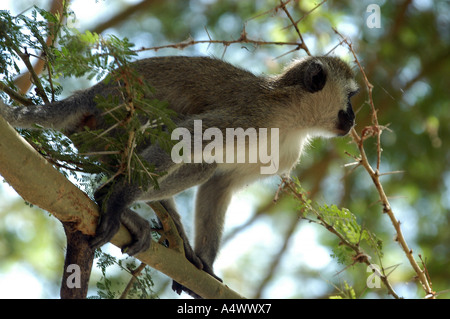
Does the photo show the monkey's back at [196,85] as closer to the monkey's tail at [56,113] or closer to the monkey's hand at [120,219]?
the monkey's tail at [56,113]

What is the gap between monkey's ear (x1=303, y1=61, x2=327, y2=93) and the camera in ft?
15.0

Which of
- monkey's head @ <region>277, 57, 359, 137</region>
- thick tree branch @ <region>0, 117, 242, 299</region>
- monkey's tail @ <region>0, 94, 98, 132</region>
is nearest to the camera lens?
thick tree branch @ <region>0, 117, 242, 299</region>

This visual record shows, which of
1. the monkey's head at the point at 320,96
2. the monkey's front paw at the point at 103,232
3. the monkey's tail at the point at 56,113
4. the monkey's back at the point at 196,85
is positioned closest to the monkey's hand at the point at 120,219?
the monkey's front paw at the point at 103,232

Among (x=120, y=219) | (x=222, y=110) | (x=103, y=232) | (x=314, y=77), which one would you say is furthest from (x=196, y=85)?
(x=103, y=232)

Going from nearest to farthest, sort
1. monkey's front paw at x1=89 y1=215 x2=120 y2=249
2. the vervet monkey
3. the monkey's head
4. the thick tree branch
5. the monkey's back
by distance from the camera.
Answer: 1. the thick tree branch
2. monkey's front paw at x1=89 y1=215 x2=120 y2=249
3. the vervet monkey
4. the monkey's back
5. the monkey's head

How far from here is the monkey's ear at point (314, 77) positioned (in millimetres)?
4570

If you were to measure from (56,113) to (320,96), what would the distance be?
6.89 ft

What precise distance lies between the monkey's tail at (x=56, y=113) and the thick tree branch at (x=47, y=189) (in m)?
0.64

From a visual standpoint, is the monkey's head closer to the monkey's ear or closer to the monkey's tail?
the monkey's ear

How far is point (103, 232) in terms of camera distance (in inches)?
134

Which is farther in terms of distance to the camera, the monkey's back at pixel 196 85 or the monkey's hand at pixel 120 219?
the monkey's back at pixel 196 85

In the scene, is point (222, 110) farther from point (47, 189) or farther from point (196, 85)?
point (47, 189)

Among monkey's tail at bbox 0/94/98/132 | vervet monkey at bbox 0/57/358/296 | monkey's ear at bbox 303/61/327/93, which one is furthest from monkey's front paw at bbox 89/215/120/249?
monkey's ear at bbox 303/61/327/93
